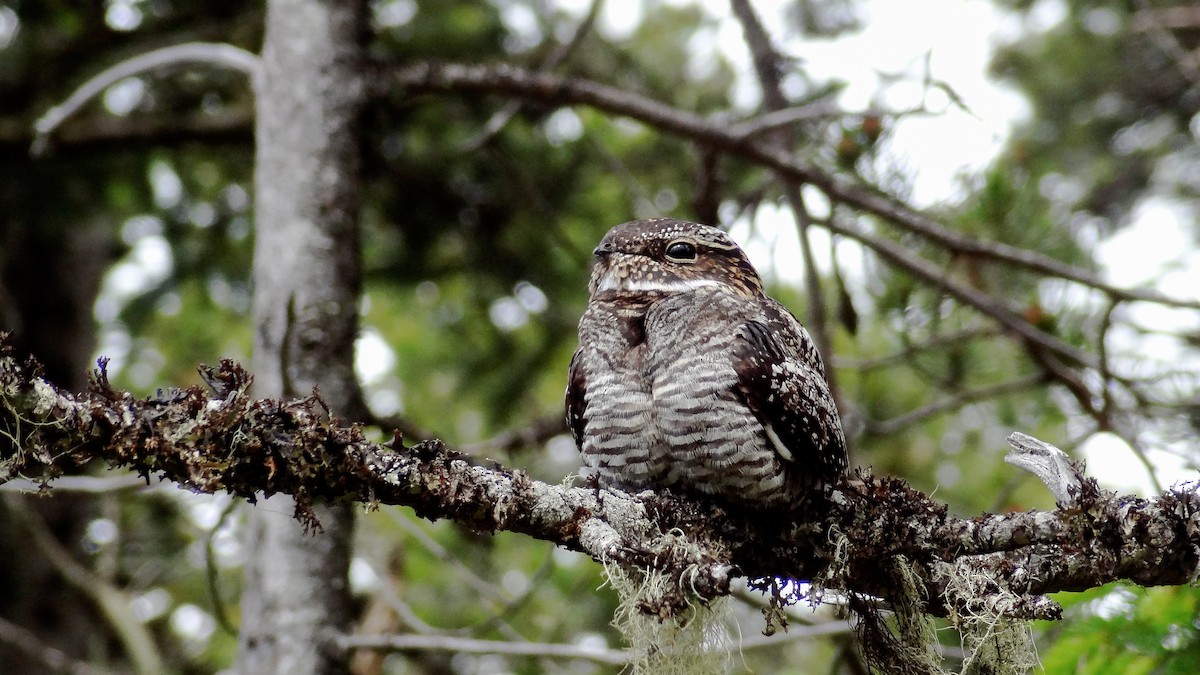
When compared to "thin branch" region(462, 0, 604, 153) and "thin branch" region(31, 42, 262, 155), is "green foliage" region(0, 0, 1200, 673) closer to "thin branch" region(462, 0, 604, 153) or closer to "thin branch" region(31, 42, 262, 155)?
"thin branch" region(462, 0, 604, 153)

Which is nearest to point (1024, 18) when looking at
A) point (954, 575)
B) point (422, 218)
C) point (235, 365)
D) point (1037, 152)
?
point (1037, 152)

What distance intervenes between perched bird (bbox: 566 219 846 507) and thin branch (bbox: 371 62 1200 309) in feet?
3.26

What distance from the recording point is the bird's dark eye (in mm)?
3223

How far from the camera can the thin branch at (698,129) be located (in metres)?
3.89

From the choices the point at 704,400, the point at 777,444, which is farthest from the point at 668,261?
the point at 777,444

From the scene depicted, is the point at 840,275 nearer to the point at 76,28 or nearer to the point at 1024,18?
the point at 76,28

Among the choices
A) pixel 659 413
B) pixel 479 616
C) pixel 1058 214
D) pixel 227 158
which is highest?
pixel 227 158

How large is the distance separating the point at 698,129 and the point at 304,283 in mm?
1551

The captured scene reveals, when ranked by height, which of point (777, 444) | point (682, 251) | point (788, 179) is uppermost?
point (788, 179)

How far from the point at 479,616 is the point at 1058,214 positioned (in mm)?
4189

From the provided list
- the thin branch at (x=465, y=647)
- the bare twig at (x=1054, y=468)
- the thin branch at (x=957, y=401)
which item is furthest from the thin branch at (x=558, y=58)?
the bare twig at (x=1054, y=468)

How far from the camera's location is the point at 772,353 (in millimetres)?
2742

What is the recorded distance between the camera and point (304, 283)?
143 inches

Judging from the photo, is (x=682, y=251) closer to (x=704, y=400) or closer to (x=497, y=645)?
(x=704, y=400)
